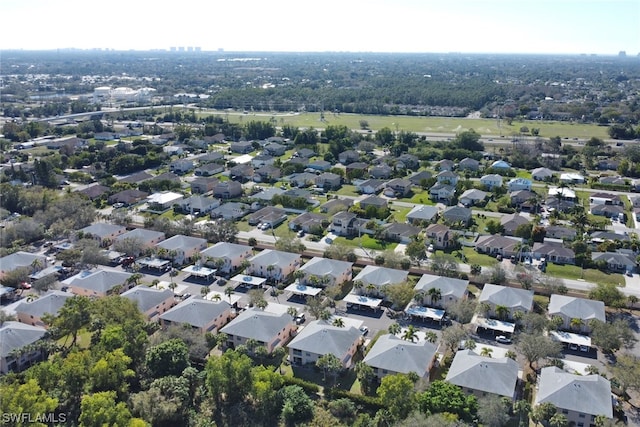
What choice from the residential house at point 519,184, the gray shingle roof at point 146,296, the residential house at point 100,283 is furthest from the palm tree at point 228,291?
the residential house at point 519,184

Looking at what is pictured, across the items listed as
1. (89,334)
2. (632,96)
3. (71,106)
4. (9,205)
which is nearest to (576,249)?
(89,334)

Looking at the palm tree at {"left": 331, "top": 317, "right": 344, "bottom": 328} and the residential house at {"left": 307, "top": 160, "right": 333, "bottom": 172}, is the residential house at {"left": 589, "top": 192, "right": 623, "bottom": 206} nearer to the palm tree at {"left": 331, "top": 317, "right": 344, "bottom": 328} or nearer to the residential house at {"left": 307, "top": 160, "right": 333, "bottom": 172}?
the residential house at {"left": 307, "top": 160, "right": 333, "bottom": 172}

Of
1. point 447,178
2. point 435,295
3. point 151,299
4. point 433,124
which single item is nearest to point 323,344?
point 435,295

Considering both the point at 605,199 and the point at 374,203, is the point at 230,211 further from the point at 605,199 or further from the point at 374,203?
the point at 605,199

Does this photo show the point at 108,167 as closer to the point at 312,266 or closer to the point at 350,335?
the point at 312,266

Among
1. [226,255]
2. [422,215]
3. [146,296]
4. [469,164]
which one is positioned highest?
[469,164]

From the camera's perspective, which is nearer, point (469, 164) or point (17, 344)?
point (17, 344)
